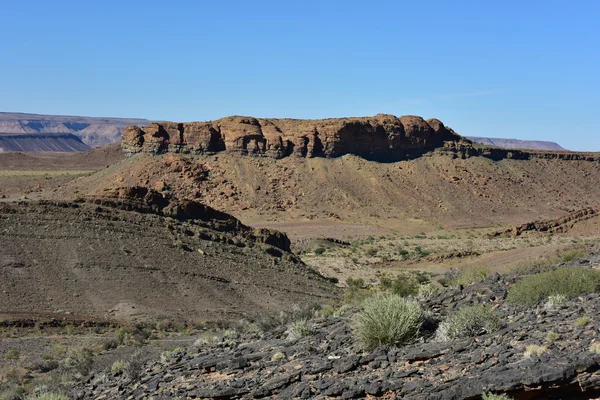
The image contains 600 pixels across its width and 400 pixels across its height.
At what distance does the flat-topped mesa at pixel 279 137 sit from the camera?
9625cm

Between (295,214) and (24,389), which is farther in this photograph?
(295,214)

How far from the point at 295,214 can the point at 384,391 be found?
75576 mm

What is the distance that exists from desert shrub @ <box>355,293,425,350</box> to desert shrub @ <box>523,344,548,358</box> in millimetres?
2700

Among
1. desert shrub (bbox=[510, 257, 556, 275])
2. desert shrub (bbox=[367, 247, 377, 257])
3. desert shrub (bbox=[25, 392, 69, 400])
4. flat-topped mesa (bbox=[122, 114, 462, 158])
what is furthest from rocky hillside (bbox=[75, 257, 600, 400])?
flat-topped mesa (bbox=[122, 114, 462, 158])

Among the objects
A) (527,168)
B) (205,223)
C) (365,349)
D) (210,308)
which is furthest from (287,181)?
(365,349)

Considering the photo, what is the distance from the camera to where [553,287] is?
14.2 metres

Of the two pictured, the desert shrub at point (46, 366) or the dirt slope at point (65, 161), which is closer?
the desert shrub at point (46, 366)

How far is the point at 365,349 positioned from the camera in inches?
488

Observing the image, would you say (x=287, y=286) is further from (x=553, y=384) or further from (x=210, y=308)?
→ (x=553, y=384)

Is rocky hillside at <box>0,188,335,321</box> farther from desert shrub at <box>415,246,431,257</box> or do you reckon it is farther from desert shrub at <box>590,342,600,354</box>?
desert shrub at <box>590,342,600,354</box>

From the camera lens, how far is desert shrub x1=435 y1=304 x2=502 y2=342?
473 inches

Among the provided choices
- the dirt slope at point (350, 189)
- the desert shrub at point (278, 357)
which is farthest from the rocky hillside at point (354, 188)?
the desert shrub at point (278, 357)

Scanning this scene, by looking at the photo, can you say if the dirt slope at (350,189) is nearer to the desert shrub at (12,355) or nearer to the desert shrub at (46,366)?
the desert shrub at (12,355)

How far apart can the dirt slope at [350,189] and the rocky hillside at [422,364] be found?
66.0 metres
